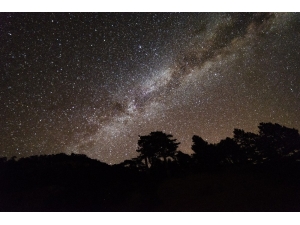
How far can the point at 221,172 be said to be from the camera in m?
6.92

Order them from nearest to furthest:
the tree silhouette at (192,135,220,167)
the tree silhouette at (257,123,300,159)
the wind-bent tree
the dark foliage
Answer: the dark foliage → the wind-bent tree → the tree silhouette at (192,135,220,167) → the tree silhouette at (257,123,300,159)

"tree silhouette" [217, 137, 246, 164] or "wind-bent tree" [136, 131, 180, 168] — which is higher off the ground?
"wind-bent tree" [136, 131, 180, 168]

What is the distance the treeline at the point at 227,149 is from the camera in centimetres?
729

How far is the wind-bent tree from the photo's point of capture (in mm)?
7199

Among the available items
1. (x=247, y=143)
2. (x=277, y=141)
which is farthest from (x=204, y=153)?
(x=277, y=141)

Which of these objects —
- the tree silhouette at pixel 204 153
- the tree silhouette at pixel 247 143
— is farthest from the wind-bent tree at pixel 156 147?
the tree silhouette at pixel 247 143

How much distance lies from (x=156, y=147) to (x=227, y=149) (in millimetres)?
2744

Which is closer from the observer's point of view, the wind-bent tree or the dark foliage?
the dark foliage

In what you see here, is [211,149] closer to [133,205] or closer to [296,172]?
[296,172]

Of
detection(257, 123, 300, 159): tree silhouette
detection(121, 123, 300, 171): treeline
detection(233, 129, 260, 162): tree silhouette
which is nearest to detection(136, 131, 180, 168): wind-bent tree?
detection(121, 123, 300, 171): treeline

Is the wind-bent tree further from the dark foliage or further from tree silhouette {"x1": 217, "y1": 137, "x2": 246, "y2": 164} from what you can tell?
tree silhouette {"x1": 217, "y1": 137, "x2": 246, "y2": 164}

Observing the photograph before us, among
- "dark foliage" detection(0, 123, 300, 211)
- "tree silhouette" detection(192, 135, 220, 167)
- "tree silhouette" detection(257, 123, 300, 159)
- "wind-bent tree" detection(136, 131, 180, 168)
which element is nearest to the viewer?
"dark foliage" detection(0, 123, 300, 211)

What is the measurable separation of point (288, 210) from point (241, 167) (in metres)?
2.19

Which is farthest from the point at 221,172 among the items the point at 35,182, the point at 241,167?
the point at 35,182
